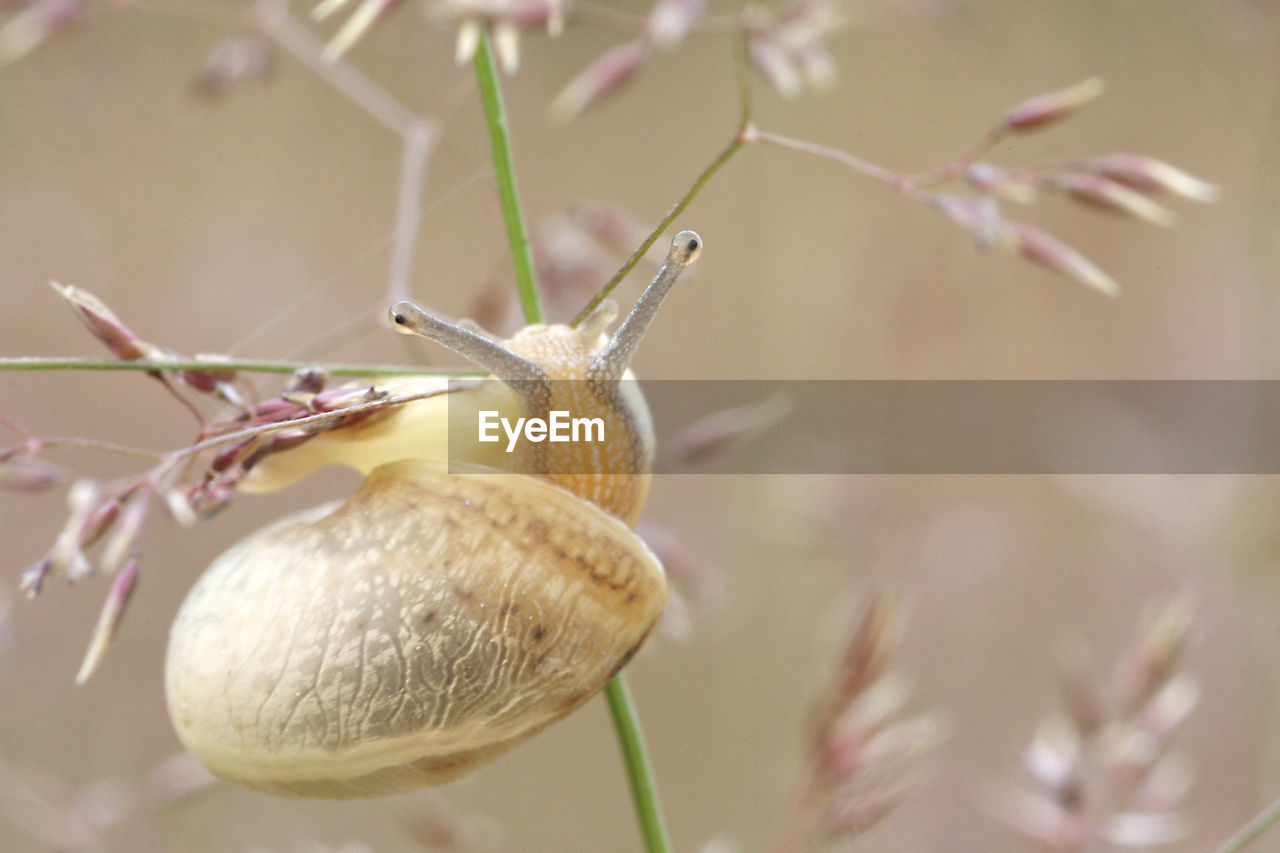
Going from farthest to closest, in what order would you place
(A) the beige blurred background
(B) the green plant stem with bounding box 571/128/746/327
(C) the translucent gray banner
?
(A) the beige blurred background < (C) the translucent gray banner < (B) the green plant stem with bounding box 571/128/746/327

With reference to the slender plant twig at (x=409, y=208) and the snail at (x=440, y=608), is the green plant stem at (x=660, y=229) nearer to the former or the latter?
the snail at (x=440, y=608)

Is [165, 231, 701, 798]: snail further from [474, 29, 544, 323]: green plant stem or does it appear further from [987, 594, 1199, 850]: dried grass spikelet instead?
[987, 594, 1199, 850]: dried grass spikelet

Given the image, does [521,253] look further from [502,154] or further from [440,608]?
[440,608]

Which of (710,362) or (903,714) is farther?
(710,362)

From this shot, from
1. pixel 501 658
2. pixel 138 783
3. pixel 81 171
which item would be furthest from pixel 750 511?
pixel 81 171

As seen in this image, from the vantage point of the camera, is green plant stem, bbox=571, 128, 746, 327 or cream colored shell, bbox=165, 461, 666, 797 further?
cream colored shell, bbox=165, 461, 666, 797

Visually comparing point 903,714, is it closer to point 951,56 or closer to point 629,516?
point 629,516

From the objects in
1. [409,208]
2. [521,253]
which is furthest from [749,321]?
[521,253]

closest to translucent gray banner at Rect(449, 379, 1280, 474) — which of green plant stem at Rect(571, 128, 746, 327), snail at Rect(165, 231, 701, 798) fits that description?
snail at Rect(165, 231, 701, 798)
